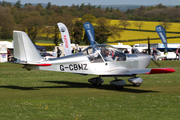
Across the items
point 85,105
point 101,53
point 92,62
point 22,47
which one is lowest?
point 85,105

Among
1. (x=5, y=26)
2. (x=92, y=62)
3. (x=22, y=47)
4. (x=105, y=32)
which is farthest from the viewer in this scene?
(x=5, y=26)

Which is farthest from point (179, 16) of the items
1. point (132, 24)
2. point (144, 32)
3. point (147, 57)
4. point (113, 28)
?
point (147, 57)

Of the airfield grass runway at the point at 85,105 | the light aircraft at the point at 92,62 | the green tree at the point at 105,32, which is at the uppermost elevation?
the green tree at the point at 105,32

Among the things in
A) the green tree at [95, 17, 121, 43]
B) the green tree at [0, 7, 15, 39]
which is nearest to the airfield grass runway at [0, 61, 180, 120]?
the green tree at [95, 17, 121, 43]

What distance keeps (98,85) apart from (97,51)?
190cm

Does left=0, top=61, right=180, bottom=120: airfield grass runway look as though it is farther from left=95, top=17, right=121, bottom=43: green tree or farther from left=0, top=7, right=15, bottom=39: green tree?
left=0, top=7, right=15, bottom=39: green tree

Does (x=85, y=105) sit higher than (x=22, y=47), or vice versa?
(x=22, y=47)

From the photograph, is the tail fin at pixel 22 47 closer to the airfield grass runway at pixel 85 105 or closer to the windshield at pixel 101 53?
the airfield grass runway at pixel 85 105

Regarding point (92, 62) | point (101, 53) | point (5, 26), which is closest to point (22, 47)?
point (92, 62)

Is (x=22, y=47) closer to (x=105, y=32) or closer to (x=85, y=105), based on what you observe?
(x=85, y=105)

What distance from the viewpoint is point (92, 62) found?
12328 millimetres

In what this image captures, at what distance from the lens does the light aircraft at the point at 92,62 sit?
11.0 m

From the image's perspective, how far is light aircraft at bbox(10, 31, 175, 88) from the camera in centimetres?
1102

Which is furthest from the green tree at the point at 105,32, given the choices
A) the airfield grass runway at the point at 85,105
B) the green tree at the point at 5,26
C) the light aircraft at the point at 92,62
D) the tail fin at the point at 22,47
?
the airfield grass runway at the point at 85,105
